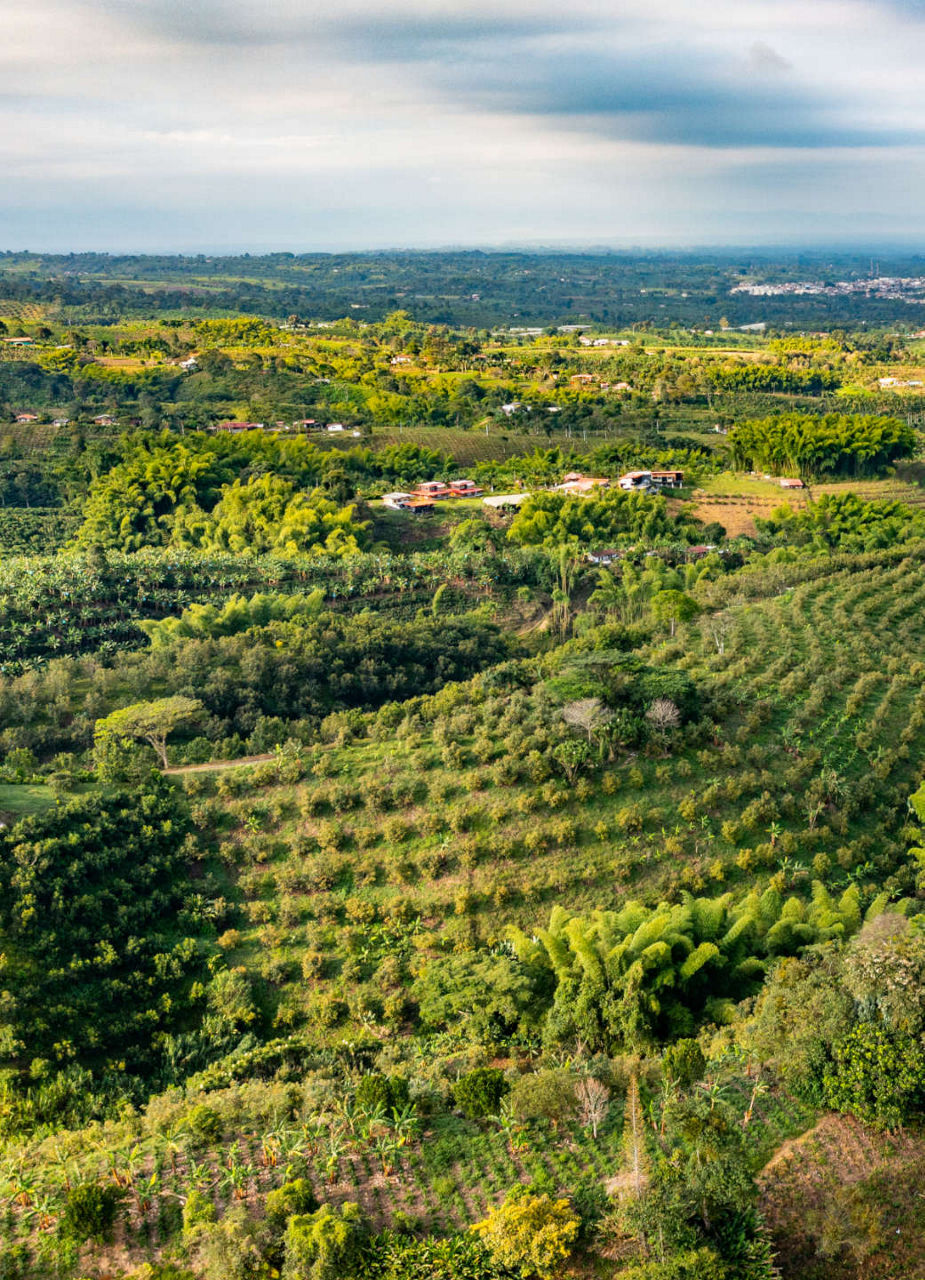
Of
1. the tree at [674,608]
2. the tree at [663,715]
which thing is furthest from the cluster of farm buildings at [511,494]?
the tree at [663,715]

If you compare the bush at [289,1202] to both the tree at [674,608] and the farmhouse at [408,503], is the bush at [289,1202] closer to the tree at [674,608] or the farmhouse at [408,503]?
the tree at [674,608]

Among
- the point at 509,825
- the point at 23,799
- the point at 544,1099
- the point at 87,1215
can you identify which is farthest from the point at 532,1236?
the point at 23,799

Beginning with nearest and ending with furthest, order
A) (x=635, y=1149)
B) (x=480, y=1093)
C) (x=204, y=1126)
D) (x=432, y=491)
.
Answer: (x=635, y=1149), (x=204, y=1126), (x=480, y=1093), (x=432, y=491)

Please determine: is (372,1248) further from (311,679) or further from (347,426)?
(347,426)

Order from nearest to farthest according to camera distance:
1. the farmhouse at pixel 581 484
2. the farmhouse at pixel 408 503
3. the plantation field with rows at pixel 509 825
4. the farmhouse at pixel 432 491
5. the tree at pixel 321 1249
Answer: the tree at pixel 321 1249
the plantation field with rows at pixel 509 825
the farmhouse at pixel 408 503
the farmhouse at pixel 581 484
the farmhouse at pixel 432 491

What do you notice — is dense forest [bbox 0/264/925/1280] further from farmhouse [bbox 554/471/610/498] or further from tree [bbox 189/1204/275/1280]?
farmhouse [bbox 554/471/610/498]

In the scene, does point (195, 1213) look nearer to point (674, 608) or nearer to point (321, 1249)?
point (321, 1249)

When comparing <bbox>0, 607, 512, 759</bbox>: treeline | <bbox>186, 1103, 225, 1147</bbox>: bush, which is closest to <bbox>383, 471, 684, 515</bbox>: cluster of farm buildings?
<bbox>0, 607, 512, 759</bbox>: treeline
